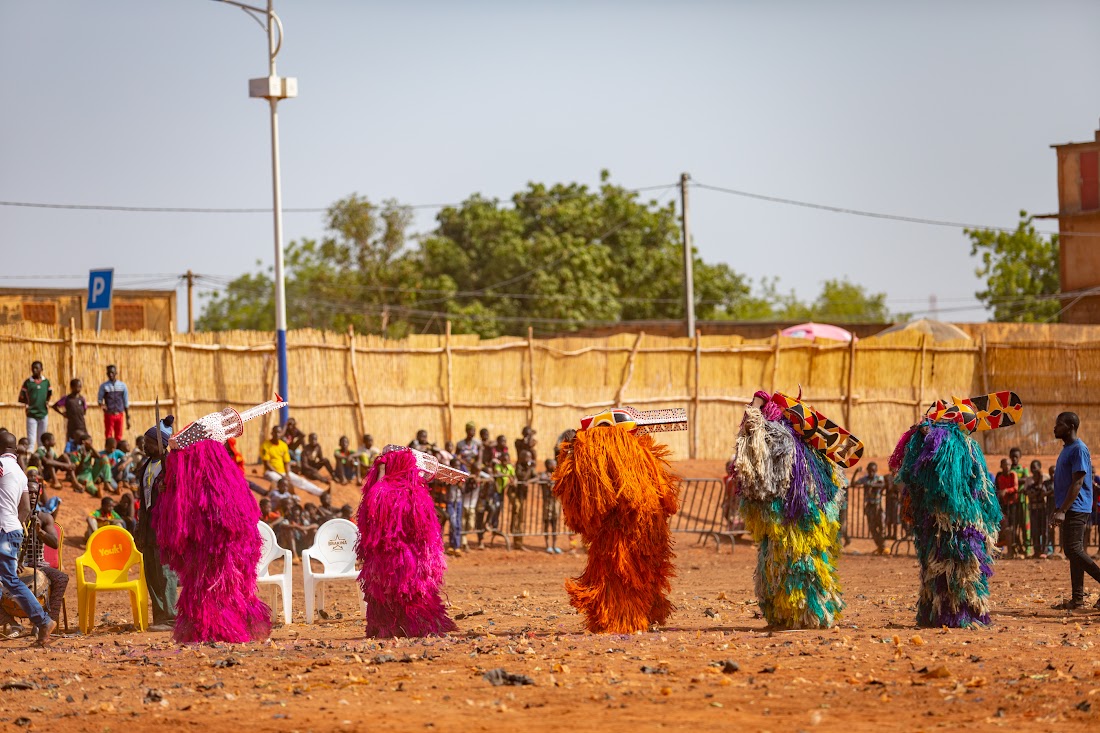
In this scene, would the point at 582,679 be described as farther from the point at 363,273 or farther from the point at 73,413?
the point at 363,273

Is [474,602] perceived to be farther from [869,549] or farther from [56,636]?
[869,549]

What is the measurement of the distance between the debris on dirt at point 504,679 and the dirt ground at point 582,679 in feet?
0.27

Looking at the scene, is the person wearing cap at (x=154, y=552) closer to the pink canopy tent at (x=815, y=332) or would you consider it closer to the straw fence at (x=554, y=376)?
the straw fence at (x=554, y=376)

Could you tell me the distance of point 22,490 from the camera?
11188mm

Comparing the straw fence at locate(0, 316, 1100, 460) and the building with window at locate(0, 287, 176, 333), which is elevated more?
the building with window at locate(0, 287, 176, 333)

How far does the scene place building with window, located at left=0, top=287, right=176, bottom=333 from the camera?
104 feet

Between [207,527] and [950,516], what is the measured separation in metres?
5.81

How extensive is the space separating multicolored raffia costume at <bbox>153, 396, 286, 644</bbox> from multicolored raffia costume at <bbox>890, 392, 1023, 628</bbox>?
5074 millimetres

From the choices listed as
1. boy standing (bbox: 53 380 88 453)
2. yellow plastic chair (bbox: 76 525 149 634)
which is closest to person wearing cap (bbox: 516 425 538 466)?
boy standing (bbox: 53 380 88 453)

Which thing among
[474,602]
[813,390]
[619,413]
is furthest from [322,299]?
[619,413]

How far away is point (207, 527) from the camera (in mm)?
10695

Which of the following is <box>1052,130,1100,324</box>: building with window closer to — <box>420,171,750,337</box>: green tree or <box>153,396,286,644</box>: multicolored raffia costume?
<box>420,171,750,337</box>: green tree

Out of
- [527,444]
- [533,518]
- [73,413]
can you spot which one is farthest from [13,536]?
[527,444]

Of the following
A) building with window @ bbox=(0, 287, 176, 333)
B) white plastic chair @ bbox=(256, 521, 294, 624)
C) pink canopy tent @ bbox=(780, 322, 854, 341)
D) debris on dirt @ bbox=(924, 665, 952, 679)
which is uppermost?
building with window @ bbox=(0, 287, 176, 333)
